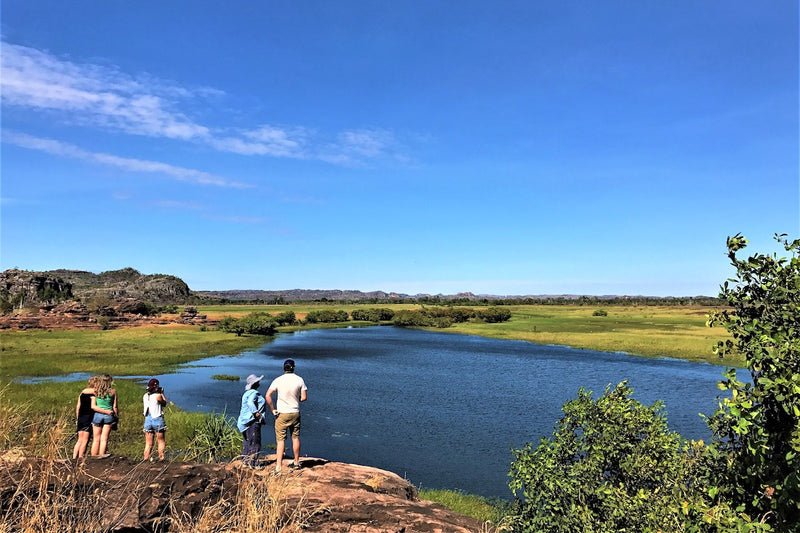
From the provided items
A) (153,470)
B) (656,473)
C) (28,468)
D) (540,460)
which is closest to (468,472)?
(540,460)

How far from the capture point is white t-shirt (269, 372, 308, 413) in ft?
43.6

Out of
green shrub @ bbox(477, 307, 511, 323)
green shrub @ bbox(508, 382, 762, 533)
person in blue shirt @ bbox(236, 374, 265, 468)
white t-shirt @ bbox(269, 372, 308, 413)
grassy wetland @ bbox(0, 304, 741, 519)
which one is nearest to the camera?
green shrub @ bbox(508, 382, 762, 533)

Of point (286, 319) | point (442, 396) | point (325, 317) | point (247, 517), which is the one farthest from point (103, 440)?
point (325, 317)

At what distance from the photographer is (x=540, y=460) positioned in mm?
11977

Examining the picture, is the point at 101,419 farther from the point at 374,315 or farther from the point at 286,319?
the point at 374,315

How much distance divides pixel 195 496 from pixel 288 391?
5045 millimetres

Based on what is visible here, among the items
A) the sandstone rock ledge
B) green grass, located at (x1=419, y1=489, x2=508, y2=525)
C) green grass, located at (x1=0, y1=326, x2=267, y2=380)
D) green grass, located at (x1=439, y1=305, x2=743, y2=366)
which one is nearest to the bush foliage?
the sandstone rock ledge

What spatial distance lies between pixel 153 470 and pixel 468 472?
53.4 feet

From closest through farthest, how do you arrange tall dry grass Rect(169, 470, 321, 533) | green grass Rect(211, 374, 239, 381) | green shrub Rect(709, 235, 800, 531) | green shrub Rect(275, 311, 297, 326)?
green shrub Rect(709, 235, 800, 531)
tall dry grass Rect(169, 470, 321, 533)
green grass Rect(211, 374, 239, 381)
green shrub Rect(275, 311, 297, 326)

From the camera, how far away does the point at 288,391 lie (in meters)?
13.3

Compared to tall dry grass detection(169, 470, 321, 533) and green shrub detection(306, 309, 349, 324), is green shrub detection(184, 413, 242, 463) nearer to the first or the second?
tall dry grass detection(169, 470, 321, 533)

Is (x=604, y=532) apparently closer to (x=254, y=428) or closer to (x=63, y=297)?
(x=254, y=428)

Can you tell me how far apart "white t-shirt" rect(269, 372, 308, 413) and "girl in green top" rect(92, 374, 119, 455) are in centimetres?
440

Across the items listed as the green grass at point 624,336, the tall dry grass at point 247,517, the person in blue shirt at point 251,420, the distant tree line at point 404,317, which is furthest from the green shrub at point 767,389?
the distant tree line at point 404,317
